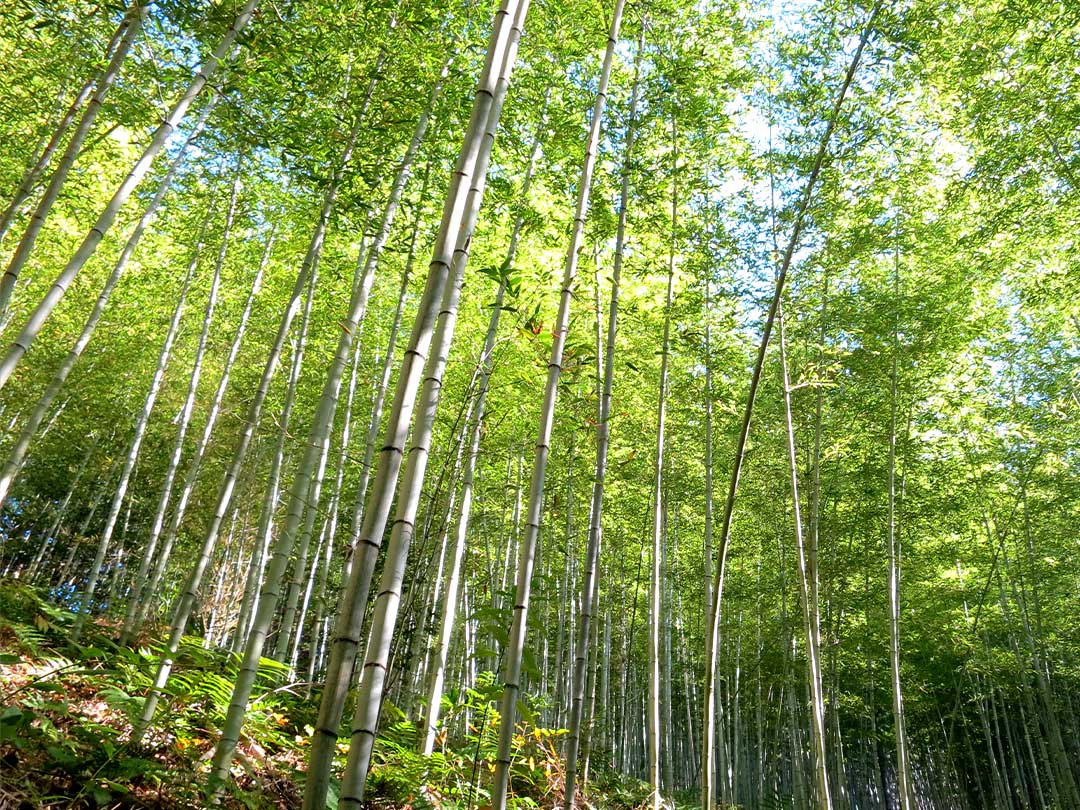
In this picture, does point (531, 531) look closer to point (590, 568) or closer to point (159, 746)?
point (590, 568)

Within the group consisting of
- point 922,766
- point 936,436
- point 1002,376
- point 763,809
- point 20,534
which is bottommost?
point 763,809

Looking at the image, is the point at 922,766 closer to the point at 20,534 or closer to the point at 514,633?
the point at 514,633

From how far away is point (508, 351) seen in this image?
20.7ft

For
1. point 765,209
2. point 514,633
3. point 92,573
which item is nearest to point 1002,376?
point 765,209

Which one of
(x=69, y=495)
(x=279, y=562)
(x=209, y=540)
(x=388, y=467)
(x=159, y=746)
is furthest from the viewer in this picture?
(x=69, y=495)

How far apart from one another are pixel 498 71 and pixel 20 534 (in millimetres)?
15180

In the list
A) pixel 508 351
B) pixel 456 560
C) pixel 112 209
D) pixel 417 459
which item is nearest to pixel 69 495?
pixel 508 351

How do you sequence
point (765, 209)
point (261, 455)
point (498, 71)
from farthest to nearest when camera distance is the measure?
point (261, 455)
point (765, 209)
point (498, 71)

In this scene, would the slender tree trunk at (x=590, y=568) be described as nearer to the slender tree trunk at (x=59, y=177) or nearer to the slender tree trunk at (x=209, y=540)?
the slender tree trunk at (x=209, y=540)

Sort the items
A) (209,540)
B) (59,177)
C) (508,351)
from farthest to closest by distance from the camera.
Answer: (508,351) → (209,540) → (59,177)

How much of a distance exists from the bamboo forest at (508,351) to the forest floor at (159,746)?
0.03m

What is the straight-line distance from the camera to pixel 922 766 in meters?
18.9

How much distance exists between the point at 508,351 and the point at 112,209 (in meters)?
3.67

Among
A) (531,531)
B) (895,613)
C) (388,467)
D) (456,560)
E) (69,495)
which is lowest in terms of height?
(388,467)
